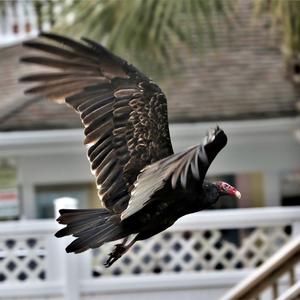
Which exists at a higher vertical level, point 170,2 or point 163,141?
point 170,2

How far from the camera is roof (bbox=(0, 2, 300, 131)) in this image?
7.88 m

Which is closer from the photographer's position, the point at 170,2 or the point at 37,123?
the point at 170,2

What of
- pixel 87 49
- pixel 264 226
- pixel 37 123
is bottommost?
pixel 264 226

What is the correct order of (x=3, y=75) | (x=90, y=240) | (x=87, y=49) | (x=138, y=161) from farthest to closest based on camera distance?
(x=3, y=75) < (x=87, y=49) < (x=138, y=161) < (x=90, y=240)

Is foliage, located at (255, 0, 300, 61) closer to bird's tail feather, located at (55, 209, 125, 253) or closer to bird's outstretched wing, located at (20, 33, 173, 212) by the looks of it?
bird's outstretched wing, located at (20, 33, 173, 212)

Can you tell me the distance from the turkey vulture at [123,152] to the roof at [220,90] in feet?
17.2

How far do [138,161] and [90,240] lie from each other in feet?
0.92

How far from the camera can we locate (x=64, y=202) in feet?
19.6

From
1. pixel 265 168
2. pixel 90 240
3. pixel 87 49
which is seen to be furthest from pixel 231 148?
pixel 90 240

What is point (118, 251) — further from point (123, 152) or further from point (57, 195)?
point (57, 195)

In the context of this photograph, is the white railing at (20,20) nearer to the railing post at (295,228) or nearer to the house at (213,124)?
the house at (213,124)

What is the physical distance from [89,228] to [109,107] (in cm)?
49

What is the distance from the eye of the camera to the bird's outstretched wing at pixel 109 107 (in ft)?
7.04

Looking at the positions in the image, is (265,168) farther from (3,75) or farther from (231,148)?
(3,75)
